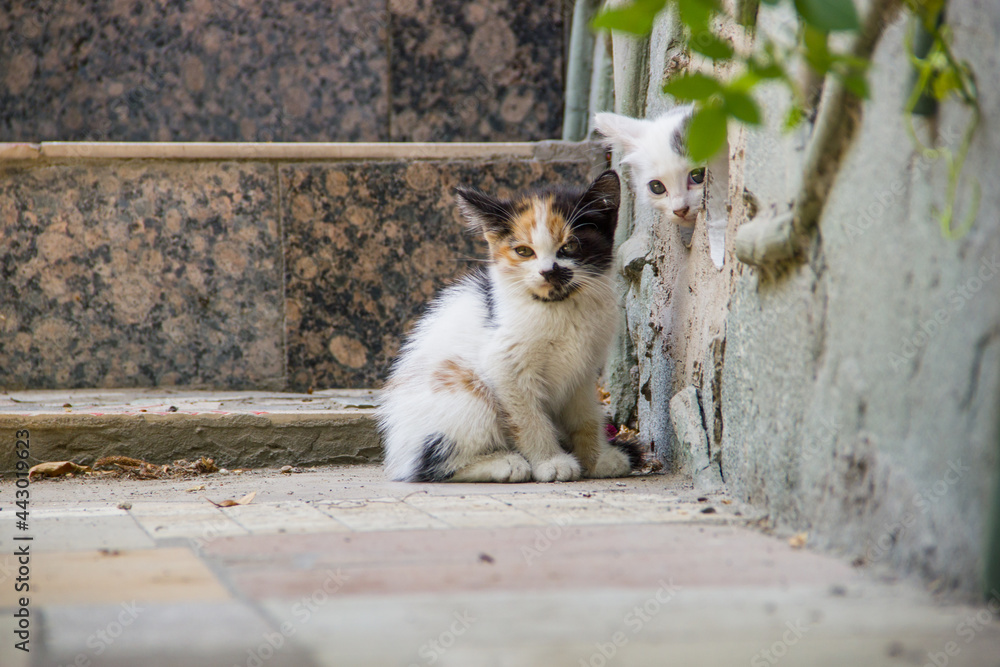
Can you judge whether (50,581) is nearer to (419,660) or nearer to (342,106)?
(419,660)

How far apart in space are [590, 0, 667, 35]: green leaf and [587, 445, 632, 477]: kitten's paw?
6.99 ft

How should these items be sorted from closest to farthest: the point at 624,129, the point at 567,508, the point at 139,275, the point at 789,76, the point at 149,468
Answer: the point at 789,76 → the point at 567,508 → the point at 624,129 → the point at 149,468 → the point at 139,275

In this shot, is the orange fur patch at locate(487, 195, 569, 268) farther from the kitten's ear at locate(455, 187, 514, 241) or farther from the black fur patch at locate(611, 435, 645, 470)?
the black fur patch at locate(611, 435, 645, 470)

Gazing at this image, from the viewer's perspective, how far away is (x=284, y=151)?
450cm

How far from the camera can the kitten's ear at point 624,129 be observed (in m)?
3.46

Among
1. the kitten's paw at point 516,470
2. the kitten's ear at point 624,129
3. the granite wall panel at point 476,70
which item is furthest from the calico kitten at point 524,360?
the granite wall panel at point 476,70

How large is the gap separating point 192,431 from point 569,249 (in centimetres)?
188

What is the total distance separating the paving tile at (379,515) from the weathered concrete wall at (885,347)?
90 centimetres

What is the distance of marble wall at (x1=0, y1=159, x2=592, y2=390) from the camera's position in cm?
445

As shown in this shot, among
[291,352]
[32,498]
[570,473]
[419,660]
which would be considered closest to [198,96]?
[291,352]

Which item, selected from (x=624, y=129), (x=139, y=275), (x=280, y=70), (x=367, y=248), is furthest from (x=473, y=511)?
(x=280, y=70)

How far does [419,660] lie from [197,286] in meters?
3.73

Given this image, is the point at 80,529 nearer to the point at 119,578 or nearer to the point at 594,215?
the point at 119,578

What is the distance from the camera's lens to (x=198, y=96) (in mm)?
6398
